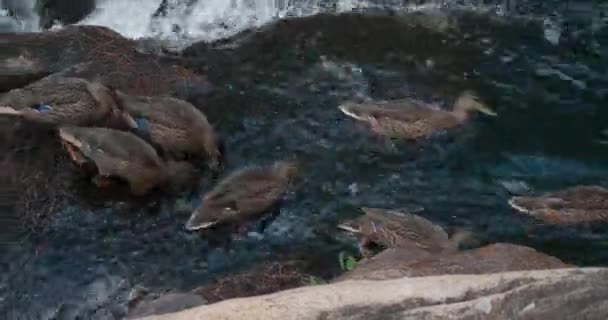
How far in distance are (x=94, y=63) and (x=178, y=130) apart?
158 centimetres

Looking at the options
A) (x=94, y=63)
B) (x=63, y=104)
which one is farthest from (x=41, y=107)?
(x=94, y=63)

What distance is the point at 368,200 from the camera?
6.34m

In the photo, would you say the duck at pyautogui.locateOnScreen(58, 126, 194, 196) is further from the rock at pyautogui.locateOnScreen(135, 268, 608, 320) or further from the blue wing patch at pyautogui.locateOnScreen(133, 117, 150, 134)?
the rock at pyautogui.locateOnScreen(135, 268, 608, 320)

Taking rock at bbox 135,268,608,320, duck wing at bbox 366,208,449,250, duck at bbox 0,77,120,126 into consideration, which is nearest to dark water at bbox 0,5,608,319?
duck wing at bbox 366,208,449,250

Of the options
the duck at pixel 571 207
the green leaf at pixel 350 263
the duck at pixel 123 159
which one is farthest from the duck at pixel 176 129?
the duck at pixel 571 207

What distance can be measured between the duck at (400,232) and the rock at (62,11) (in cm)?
517

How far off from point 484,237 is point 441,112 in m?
1.26

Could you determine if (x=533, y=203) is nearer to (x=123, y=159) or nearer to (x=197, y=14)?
(x=123, y=159)

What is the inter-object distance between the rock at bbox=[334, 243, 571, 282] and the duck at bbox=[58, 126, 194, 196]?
145 cm

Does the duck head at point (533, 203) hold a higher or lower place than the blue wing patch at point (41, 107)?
lower

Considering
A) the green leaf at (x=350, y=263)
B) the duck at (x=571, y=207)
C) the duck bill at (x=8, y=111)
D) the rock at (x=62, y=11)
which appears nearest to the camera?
the green leaf at (x=350, y=263)

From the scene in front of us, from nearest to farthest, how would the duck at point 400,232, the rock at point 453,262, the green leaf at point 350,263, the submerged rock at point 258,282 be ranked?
1. the rock at point 453,262
2. the submerged rock at point 258,282
3. the green leaf at point 350,263
4. the duck at point 400,232

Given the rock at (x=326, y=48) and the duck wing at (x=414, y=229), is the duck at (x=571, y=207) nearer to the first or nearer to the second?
the duck wing at (x=414, y=229)

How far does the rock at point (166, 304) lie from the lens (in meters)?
5.07
